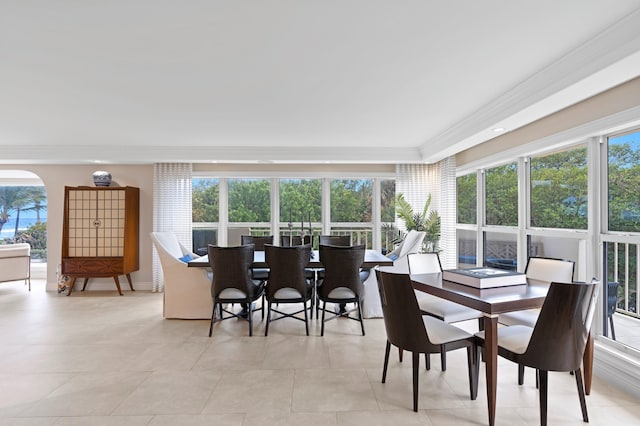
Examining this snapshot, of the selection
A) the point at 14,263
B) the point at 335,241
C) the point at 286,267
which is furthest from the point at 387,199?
the point at 14,263

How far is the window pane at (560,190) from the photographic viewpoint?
3385 millimetres

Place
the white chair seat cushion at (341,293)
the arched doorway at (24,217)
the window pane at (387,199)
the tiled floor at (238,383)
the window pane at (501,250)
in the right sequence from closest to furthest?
the tiled floor at (238,383) < the white chair seat cushion at (341,293) < the window pane at (501,250) < the window pane at (387,199) < the arched doorway at (24,217)

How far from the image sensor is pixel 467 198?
18.4 ft

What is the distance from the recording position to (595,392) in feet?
8.64

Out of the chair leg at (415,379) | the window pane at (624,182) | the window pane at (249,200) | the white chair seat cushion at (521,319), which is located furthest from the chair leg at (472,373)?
the window pane at (249,200)

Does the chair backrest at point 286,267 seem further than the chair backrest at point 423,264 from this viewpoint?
Yes

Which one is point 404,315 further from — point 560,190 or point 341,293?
point 560,190

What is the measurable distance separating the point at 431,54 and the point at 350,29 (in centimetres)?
66

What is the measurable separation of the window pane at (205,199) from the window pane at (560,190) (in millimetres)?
4964

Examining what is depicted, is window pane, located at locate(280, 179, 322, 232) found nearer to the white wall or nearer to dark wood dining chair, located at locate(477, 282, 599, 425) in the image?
the white wall

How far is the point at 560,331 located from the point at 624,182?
5.39ft

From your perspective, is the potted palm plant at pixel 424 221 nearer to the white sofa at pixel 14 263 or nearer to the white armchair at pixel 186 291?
the white armchair at pixel 186 291

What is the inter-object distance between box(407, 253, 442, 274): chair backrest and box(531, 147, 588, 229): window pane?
4.58 ft

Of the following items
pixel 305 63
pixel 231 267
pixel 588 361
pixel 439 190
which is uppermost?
pixel 305 63
